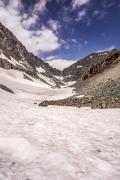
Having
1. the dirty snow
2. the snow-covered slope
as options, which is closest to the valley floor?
the dirty snow

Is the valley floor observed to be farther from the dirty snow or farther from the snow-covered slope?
the snow-covered slope

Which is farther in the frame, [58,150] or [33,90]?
[33,90]

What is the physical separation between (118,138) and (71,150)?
7.76ft

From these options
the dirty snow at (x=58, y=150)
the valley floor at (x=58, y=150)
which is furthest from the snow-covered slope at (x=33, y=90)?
the dirty snow at (x=58, y=150)

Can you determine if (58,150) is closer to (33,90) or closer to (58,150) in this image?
(58,150)

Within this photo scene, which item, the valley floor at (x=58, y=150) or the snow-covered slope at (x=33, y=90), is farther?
the snow-covered slope at (x=33, y=90)

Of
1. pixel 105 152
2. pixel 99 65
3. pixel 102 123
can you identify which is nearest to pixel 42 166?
pixel 105 152

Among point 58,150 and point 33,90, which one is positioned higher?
point 33,90

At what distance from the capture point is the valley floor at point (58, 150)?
624cm

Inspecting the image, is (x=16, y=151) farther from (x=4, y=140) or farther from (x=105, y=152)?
(x=105, y=152)

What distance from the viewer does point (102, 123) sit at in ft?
40.8

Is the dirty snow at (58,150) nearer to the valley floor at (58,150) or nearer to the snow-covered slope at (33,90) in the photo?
the valley floor at (58,150)

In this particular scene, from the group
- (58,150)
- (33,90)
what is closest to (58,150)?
(58,150)

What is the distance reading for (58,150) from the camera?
313 inches
